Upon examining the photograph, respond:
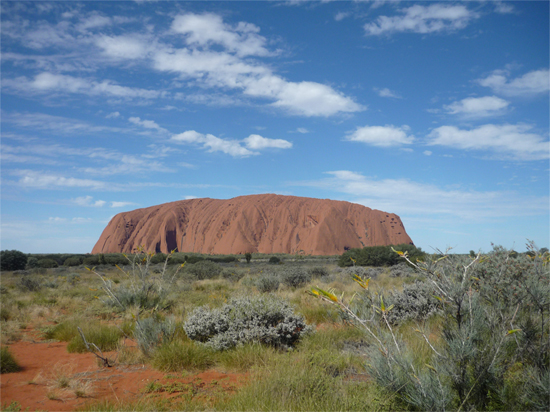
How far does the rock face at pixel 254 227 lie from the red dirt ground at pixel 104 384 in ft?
240

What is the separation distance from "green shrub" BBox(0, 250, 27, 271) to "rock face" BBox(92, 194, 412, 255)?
51.2 meters

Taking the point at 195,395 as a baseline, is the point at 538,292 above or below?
above

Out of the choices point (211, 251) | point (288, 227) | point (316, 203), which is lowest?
point (211, 251)

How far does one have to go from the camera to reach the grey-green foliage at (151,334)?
547 centimetres

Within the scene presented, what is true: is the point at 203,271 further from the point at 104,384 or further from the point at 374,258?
the point at 374,258

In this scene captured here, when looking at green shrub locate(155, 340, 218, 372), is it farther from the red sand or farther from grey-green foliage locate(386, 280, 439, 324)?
grey-green foliage locate(386, 280, 439, 324)

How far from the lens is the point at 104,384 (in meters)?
4.44

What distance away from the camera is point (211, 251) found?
3378 inches

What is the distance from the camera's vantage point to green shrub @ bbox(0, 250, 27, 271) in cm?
2938

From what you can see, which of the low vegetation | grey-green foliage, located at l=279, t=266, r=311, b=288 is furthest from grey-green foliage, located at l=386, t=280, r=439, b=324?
grey-green foliage, located at l=279, t=266, r=311, b=288

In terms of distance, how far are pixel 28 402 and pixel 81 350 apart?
7.99 ft

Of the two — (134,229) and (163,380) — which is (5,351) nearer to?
(163,380)

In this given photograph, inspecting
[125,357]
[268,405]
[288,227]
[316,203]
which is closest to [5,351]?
[125,357]

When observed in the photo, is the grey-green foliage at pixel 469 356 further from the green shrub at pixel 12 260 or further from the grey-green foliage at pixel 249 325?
the green shrub at pixel 12 260
